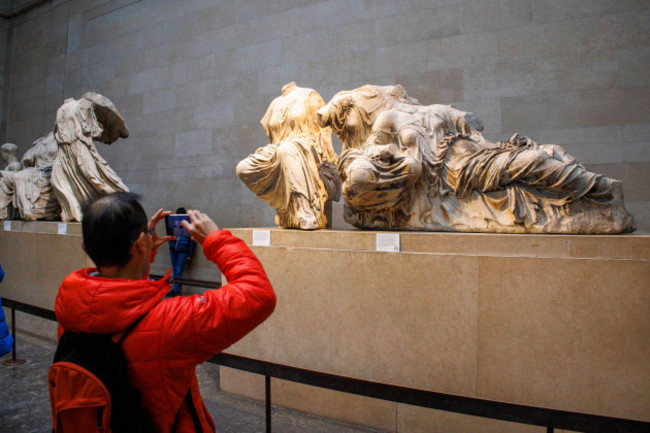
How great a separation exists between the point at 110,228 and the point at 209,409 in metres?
2.63

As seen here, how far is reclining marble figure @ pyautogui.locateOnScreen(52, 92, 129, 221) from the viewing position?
5.91 m

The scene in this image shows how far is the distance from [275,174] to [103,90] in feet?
23.5

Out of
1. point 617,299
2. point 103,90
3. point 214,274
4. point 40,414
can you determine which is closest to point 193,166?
point 214,274

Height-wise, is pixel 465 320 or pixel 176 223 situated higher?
pixel 176 223

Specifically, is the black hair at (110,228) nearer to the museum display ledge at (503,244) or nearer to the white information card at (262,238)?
the museum display ledge at (503,244)

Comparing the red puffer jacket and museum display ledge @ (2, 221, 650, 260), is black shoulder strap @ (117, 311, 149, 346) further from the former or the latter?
museum display ledge @ (2, 221, 650, 260)

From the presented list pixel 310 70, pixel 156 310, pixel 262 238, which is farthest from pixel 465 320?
pixel 310 70

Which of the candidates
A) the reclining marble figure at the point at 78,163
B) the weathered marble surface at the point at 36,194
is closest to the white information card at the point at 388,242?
the reclining marble figure at the point at 78,163

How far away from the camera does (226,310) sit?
1196 millimetres

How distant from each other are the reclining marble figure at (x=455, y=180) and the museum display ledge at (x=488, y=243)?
0.70ft

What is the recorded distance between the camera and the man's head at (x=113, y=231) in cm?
128

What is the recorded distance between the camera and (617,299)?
2570 millimetres

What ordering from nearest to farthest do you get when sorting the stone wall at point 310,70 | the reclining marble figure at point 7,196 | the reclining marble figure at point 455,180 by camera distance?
the reclining marble figure at point 455,180, the stone wall at point 310,70, the reclining marble figure at point 7,196

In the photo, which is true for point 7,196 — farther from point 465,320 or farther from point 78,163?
point 465,320
